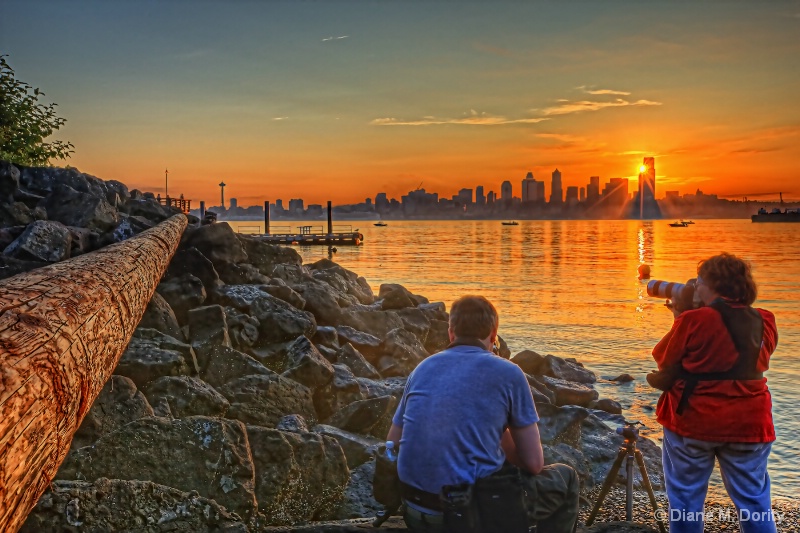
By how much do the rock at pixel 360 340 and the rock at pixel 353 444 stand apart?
195 inches

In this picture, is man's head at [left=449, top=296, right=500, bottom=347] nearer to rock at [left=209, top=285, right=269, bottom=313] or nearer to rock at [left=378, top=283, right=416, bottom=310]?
rock at [left=209, top=285, right=269, bottom=313]

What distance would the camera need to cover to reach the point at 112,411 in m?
5.83

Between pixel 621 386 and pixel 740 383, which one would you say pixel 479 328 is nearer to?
pixel 740 383

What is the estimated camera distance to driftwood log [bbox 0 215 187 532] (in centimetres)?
310

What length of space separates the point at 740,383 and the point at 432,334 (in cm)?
1092

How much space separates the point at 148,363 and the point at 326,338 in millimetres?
4154

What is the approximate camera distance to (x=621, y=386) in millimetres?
15406

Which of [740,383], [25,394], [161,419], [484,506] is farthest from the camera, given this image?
[161,419]

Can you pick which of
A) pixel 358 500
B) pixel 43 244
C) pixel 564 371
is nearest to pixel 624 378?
pixel 564 371

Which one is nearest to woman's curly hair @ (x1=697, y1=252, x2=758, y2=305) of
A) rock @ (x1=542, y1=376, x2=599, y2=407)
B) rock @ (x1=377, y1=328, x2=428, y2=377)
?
rock @ (x1=377, y1=328, x2=428, y2=377)

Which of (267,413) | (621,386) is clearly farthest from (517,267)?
(267,413)

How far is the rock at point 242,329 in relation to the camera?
9.58 meters

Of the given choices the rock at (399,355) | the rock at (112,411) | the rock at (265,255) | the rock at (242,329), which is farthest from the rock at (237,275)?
the rock at (112,411)

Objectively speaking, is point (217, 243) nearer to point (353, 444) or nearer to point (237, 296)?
point (237, 296)
